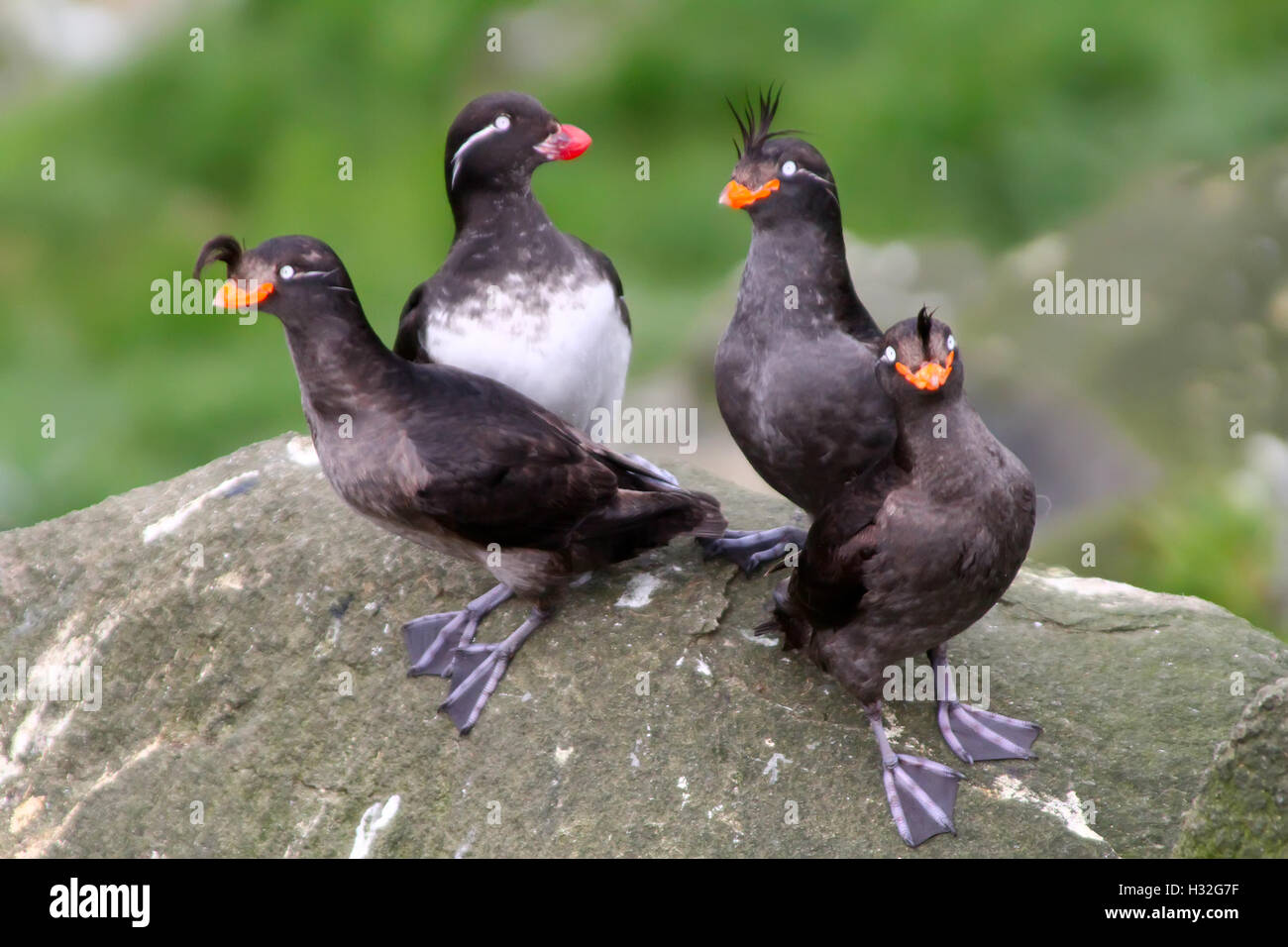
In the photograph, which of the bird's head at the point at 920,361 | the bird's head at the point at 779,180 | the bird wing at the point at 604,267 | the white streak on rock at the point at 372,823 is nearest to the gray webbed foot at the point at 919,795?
the bird's head at the point at 920,361

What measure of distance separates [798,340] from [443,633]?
161 cm

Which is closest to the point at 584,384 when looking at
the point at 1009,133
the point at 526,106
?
the point at 526,106

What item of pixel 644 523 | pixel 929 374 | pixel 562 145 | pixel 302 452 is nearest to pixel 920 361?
pixel 929 374

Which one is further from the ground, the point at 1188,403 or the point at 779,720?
the point at 1188,403

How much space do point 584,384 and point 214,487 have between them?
5.72 feet

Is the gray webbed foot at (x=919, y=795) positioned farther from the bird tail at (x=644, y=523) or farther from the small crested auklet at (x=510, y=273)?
the small crested auklet at (x=510, y=273)

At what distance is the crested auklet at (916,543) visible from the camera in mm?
5262

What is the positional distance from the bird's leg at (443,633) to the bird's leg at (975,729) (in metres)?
1.59

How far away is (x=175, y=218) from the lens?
11.0m

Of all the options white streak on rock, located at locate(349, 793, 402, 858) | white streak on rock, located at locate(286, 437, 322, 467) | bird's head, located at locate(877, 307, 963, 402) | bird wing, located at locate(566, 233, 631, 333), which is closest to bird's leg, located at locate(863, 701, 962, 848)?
bird's head, located at locate(877, 307, 963, 402)

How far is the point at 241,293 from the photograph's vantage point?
5.67m

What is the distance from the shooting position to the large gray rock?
5598mm

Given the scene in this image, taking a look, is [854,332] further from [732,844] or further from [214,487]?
[214,487]

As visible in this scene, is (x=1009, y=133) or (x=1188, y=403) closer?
(x=1188, y=403)
